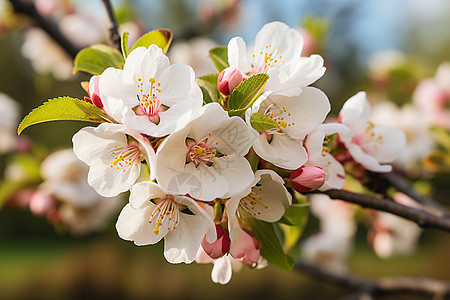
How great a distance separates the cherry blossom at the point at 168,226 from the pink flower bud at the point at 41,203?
91 centimetres

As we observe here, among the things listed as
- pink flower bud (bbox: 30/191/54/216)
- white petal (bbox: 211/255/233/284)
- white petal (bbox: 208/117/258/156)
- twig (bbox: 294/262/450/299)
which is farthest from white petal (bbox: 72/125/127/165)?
pink flower bud (bbox: 30/191/54/216)

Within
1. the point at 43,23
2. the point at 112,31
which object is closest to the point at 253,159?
the point at 112,31

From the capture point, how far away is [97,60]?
23.0 inches

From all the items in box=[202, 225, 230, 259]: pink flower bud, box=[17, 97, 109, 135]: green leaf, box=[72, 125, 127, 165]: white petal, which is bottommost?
box=[202, 225, 230, 259]: pink flower bud

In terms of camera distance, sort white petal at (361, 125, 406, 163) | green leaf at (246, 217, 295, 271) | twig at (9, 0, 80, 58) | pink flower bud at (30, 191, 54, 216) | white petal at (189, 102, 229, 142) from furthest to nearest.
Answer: pink flower bud at (30, 191, 54, 216)
twig at (9, 0, 80, 58)
white petal at (361, 125, 406, 163)
green leaf at (246, 217, 295, 271)
white petal at (189, 102, 229, 142)

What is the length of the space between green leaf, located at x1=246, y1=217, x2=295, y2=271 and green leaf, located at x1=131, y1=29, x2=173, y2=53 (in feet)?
0.86

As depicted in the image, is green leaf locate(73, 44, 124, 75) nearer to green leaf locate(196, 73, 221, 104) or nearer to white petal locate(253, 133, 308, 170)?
green leaf locate(196, 73, 221, 104)

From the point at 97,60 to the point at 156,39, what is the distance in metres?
0.10

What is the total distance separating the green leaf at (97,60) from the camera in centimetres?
58

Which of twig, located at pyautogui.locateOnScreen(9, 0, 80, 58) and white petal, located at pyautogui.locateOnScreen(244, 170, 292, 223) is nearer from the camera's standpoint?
white petal, located at pyautogui.locateOnScreen(244, 170, 292, 223)

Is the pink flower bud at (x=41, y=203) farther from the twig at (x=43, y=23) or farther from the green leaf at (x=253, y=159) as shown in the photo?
the green leaf at (x=253, y=159)

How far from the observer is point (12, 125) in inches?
65.8

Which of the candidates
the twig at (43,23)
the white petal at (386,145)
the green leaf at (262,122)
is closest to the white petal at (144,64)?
the green leaf at (262,122)

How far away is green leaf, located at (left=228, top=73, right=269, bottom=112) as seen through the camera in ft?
1.45
